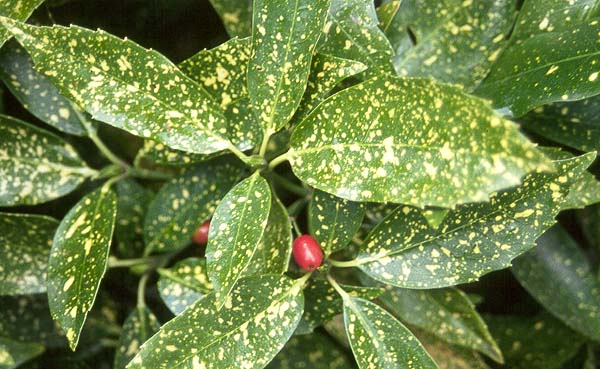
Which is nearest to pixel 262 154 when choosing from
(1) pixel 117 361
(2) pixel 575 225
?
(1) pixel 117 361

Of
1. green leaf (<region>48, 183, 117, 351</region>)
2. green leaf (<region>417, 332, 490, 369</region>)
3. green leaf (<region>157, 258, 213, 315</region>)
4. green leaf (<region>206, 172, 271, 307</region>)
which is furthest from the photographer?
green leaf (<region>417, 332, 490, 369</region>)

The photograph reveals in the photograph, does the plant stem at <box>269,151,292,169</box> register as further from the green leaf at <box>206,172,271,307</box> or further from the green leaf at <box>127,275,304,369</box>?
the green leaf at <box>127,275,304,369</box>

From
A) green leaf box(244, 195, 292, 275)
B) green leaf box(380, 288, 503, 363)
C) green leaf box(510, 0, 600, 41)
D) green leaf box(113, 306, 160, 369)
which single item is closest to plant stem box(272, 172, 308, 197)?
green leaf box(244, 195, 292, 275)

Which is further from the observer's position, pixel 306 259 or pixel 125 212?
pixel 125 212

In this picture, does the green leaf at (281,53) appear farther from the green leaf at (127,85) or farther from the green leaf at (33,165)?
the green leaf at (33,165)

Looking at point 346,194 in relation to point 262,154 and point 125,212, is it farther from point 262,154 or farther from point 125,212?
point 125,212
